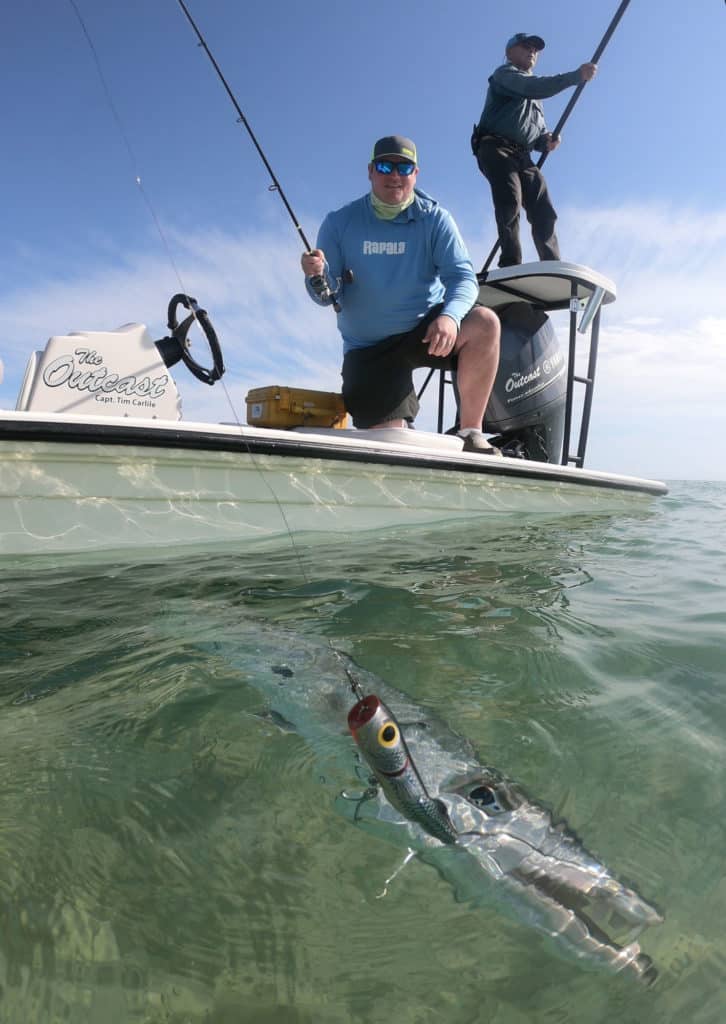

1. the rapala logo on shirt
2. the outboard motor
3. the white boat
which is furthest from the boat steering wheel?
the outboard motor

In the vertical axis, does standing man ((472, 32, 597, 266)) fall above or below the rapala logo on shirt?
above

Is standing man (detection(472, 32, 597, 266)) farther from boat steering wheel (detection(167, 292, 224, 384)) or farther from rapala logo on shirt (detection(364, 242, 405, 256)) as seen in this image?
boat steering wheel (detection(167, 292, 224, 384))

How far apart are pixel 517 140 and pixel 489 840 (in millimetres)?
5514

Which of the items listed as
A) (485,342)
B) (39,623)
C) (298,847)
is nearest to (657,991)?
(298,847)

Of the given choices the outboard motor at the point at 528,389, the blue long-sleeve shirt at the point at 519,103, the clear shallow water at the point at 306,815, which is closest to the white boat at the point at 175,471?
the clear shallow water at the point at 306,815

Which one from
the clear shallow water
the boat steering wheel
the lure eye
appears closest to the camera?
the clear shallow water

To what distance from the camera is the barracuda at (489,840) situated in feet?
2.82

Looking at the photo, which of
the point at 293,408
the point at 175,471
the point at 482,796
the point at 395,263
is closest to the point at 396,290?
the point at 395,263

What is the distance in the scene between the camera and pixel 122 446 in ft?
9.61

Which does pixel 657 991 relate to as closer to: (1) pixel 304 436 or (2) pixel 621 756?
(2) pixel 621 756

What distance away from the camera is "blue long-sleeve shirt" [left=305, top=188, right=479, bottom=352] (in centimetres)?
401

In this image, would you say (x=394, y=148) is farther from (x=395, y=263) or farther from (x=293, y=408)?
(x=293, y=408)

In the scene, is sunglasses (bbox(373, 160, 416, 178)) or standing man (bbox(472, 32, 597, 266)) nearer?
sunglasses (bbox(373, 160, 416, 178))

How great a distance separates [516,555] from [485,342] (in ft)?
5.20
